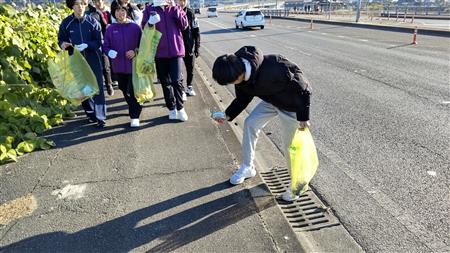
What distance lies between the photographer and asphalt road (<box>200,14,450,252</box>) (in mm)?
3160

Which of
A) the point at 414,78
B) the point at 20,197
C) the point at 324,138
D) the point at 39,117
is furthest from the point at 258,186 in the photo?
the point at 414,78

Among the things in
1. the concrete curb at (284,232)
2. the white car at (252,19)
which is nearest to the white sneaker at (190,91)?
the concrete curb at (284,232)

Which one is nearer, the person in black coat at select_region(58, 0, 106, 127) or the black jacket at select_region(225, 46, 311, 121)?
the black jacket at select_region(225, 46, 311, 121)

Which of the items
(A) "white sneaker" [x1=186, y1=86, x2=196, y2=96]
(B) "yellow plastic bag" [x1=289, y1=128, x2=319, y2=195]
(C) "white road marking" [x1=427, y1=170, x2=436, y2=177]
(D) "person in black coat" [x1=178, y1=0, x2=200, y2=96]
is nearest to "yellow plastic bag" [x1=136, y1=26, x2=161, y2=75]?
(D) "person in black coat" [x1=178, y1=0, x2=200, y2=96]

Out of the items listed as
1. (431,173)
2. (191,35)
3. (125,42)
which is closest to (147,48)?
(125,42)

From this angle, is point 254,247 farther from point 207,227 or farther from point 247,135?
point 247,135

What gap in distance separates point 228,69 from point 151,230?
148cm

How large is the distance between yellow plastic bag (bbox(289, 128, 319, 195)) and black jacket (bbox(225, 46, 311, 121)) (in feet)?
0.56

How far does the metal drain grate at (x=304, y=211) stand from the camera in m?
3.23

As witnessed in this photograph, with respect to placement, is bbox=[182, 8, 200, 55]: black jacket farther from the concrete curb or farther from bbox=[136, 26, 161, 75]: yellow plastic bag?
the concrete curb

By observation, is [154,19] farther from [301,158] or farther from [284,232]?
[284,232]

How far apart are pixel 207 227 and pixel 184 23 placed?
3.37 meters

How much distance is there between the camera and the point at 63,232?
3115mm

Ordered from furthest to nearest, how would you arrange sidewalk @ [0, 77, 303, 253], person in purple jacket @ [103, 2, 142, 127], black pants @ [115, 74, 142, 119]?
1. black pants @ [115, 74, 142, 119]
2. person in purple jacket @ [103, 2, 142, 127]
3. sidewalk @ [0, 77, 303, 253]
